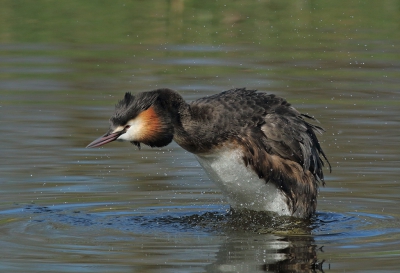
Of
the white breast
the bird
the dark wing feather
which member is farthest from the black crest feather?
the white breast

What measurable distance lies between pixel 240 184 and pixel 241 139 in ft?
1.47

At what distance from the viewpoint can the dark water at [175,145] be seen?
8016 mm

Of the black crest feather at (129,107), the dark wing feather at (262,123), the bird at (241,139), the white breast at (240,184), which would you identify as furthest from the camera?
the white breast at (240,184)

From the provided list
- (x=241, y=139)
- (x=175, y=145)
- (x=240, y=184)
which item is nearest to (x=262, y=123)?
(x=241, y=139)

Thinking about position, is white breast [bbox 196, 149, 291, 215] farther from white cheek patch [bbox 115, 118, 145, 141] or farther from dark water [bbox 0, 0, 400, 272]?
white cheek patch [bbox 115, 118, 145, 141]

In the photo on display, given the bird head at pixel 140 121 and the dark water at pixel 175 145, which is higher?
the bird head at pixel 140 121

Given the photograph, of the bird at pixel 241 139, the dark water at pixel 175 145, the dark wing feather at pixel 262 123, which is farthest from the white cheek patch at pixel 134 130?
the dark water at pixel 175 145

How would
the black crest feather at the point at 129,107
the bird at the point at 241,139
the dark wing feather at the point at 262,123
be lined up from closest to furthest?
the black crest feather at the point at 129,107 < the bird at the point at 241,139 < the dark wing feather at the point at 262,123

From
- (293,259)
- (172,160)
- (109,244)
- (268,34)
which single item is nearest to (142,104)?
(109,244)

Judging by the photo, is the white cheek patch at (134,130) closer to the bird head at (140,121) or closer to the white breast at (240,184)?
the bird head at (140,121)

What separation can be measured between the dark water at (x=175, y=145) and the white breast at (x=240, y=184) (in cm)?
15

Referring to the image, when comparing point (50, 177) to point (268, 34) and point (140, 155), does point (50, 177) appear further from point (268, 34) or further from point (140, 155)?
point (268, 34)

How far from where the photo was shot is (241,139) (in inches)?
350

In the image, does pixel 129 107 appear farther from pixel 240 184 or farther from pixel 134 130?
pixel 240 184
